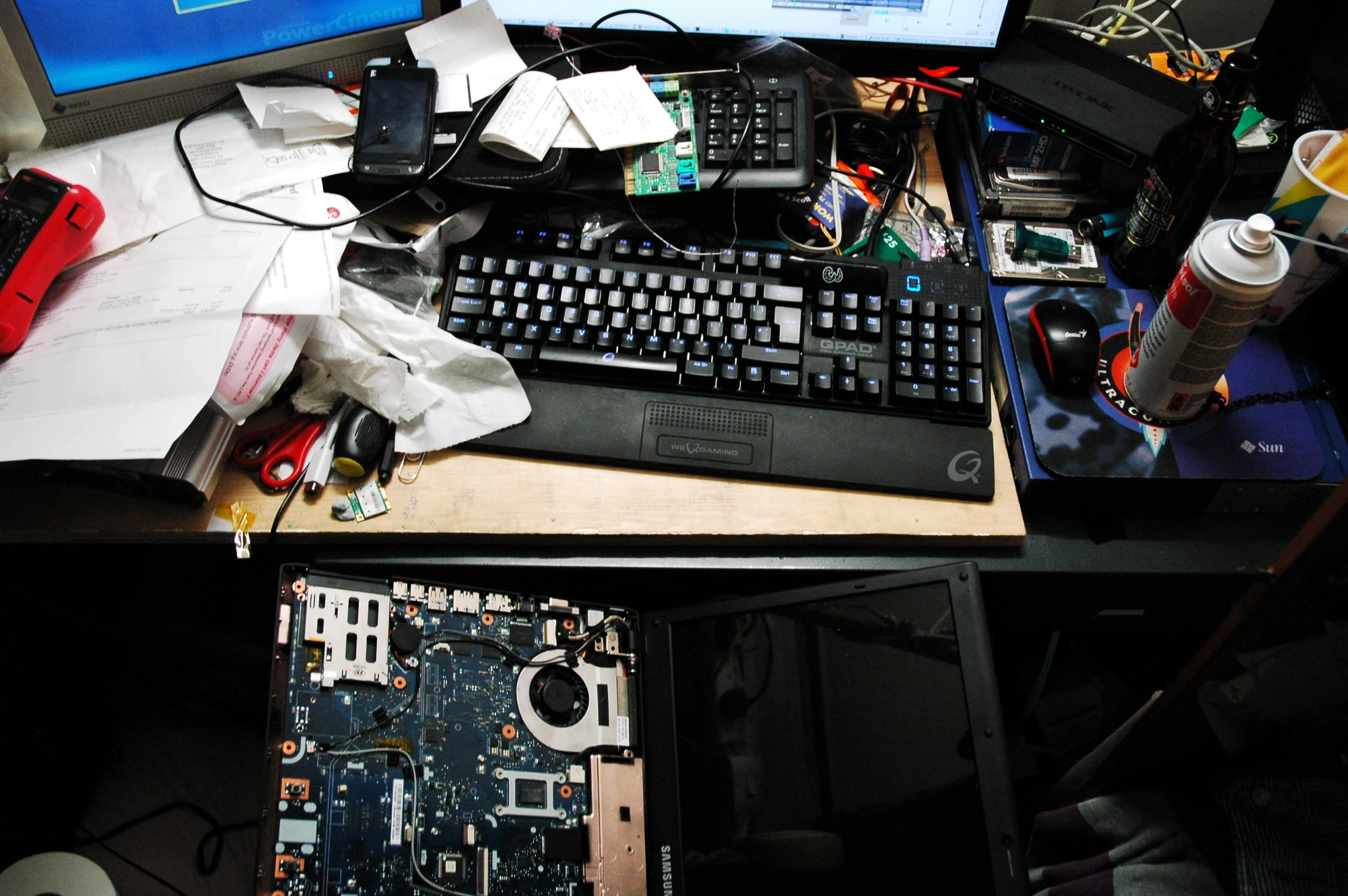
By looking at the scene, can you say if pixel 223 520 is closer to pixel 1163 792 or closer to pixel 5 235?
pixel 5 235

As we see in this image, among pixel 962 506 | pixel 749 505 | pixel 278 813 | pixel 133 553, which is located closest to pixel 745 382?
pixel 749 505

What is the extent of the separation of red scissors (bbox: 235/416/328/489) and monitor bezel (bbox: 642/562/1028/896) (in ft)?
1.15

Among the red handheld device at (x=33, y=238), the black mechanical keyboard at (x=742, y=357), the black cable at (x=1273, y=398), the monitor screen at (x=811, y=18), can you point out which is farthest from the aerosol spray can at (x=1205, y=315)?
the red handheld device at (x=33, y=238)

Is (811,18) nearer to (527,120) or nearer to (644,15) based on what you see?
(644,15)

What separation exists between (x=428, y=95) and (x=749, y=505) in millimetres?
522

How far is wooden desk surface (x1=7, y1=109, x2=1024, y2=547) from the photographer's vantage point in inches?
32.7

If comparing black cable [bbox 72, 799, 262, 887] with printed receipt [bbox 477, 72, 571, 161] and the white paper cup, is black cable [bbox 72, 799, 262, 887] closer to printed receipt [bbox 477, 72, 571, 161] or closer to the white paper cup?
printed receipt [bbox 477, 72, 571, 161]

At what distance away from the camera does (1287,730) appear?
85 centimetres

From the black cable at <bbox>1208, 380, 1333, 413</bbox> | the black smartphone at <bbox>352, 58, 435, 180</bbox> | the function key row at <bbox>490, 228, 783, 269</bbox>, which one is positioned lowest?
the black cable at <bbox>1208, 380, 1333, 413</bbox>

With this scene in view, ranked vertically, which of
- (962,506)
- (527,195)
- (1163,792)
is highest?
(527,195)

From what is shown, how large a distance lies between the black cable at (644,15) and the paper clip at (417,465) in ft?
1.61

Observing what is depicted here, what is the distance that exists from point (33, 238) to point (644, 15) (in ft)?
2.03

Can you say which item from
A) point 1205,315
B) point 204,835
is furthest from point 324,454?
point 1205,315

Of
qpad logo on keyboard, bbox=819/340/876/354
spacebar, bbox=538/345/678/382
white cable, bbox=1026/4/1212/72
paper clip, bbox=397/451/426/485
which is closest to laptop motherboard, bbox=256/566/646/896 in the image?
paper clip, bbox=397/451/426/485
